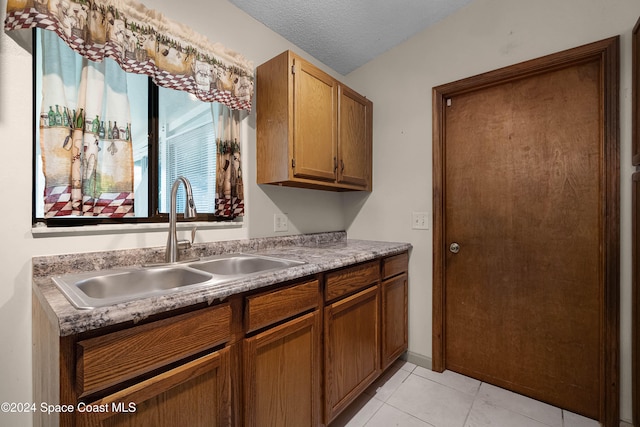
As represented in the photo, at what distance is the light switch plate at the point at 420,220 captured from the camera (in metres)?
2.10

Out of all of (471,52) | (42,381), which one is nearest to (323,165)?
(471,52)

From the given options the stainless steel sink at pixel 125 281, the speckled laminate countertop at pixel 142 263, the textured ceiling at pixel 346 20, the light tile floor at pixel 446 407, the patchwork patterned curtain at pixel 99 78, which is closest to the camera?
the speckled laminate countertop at pixel 142 263

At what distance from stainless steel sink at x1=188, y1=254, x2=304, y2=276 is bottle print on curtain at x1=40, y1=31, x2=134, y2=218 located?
17.9 inches

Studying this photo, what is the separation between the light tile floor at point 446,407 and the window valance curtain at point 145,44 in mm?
1970

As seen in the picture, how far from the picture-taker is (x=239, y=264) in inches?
61.6

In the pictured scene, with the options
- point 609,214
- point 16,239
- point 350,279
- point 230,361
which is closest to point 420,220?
point 350,279

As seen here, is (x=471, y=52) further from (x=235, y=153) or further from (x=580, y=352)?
(x=580, y=352)

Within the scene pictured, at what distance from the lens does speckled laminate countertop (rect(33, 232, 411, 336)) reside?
2.24 feet

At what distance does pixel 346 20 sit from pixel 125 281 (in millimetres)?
2082

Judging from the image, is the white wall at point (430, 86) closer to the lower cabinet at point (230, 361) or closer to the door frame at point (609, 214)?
the door frame at point (609, 214)

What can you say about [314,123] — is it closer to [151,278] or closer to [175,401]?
[151,278]

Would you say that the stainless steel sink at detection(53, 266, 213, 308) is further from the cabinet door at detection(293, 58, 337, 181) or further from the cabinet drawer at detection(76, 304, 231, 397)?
the cabinet door at detection(293, 58, 337, 181)

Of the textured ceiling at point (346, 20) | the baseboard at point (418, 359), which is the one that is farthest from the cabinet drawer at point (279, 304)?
the textured ceiling at point (346, 20)

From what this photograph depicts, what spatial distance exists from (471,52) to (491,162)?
0.78 metres
